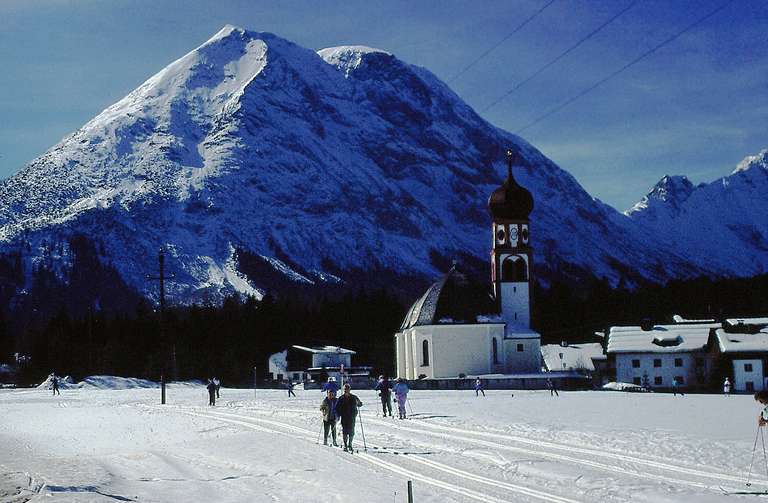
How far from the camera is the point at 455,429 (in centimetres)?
3662

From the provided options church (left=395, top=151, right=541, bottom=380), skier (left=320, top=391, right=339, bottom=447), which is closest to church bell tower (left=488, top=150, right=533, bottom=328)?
church (left=395, top=151, right=541, bottom=380)

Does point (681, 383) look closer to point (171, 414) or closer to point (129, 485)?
point (171, 414)

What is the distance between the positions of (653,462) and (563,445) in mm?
4477

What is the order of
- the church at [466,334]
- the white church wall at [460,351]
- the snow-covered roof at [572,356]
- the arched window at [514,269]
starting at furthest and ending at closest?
the snow-covered roof at [572,356], the arched window at [514,269], the church at [466,334], the white church wall at [460,351]

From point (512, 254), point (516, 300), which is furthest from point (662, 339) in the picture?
point (512, 254)

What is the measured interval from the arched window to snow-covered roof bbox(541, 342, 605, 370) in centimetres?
1700

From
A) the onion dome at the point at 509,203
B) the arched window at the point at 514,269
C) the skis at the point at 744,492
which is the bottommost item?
the skis at the point at 744,492

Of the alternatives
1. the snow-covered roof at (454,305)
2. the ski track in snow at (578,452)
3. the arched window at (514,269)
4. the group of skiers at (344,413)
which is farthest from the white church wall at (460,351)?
the group of skiers at (344,413)

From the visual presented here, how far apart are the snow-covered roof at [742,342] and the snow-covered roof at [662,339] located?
375cm

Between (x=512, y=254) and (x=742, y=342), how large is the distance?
24.9 meters

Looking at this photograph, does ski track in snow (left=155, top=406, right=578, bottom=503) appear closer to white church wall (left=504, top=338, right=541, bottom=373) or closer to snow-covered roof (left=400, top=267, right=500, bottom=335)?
snow-covered roof (left=400, top=267, right=500, bottom=335)

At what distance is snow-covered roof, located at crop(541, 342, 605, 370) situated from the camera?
120562mm

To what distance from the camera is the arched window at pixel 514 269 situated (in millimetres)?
107000

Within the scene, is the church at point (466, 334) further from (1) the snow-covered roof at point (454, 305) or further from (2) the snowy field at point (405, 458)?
(2) the snowy field at point (405, 458)
